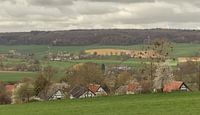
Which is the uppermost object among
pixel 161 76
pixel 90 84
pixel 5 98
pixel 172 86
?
pixel 161 76

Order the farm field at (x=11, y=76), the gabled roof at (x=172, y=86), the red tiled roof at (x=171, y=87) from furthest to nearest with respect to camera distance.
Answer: the farm field at (x=11, y=76)
the gabled roof at (x=172, y=86)
the red tiled roof at (x=171, y=87)

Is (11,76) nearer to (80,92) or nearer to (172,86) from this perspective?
(80,92)

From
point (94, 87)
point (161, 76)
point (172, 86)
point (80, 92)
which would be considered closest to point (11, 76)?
point (94, 87)

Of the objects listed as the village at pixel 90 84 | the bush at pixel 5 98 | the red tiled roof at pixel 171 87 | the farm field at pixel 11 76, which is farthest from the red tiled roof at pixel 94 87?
the farm field at pixel 11 76

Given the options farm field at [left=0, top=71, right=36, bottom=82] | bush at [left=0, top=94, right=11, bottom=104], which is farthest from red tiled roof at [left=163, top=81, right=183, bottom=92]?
farm field at [left=0, top=71, right=36, bottom=82]

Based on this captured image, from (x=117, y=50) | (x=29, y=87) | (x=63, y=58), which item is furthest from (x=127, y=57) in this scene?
(x=29, y=87)

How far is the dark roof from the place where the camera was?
90.3 meters

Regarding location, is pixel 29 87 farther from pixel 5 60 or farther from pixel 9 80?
pixel 5 60

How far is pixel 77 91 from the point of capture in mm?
91938

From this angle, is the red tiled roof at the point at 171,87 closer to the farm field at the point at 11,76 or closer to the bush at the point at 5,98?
the bush at the point at 5,98

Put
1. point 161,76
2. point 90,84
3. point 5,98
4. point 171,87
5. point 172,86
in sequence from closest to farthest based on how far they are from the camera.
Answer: point 161,76 → point 171,87 → point 172,86 → point 5,98 → point 90,84

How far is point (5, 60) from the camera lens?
611 feet

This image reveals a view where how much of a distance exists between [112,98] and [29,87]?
3484 cm

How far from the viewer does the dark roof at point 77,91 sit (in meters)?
90.3
